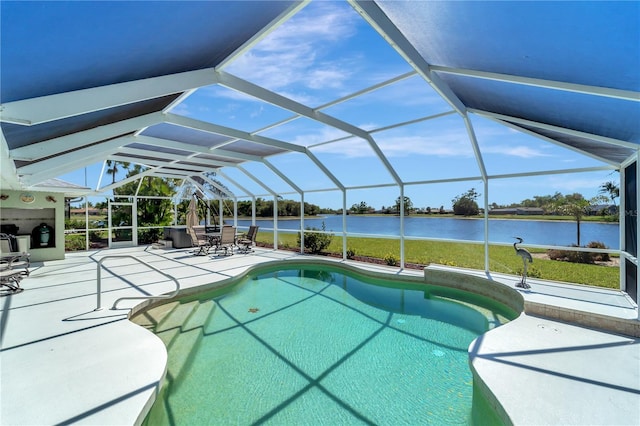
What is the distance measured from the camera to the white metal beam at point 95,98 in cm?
246

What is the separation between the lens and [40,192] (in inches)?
404

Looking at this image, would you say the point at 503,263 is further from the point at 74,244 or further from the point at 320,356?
the point at 74,244

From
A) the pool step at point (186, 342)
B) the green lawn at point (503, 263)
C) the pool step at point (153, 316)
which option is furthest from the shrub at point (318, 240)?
the pool step at point (153, 316)

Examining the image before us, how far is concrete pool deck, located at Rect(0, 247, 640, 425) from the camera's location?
2609 mm

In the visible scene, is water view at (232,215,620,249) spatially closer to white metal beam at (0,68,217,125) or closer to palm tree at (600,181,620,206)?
palm tree at (600,181,620,206)

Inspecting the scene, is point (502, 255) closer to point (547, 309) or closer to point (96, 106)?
point (547, 309)

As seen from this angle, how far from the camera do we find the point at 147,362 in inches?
134

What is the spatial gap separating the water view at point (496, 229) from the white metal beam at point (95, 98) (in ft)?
24.2

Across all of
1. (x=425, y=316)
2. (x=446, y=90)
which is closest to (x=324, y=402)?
(x=425, y=316)

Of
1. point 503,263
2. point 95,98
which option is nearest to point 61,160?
point 95,98

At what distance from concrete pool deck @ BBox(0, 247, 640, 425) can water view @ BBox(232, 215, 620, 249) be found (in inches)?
85.1

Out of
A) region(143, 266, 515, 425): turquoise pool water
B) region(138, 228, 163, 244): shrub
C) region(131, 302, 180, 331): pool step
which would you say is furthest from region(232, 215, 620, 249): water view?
region(138, 228, 163, 244): shrub

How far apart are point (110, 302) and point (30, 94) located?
4414 millimetres

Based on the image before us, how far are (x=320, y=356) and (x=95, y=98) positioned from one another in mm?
4512
